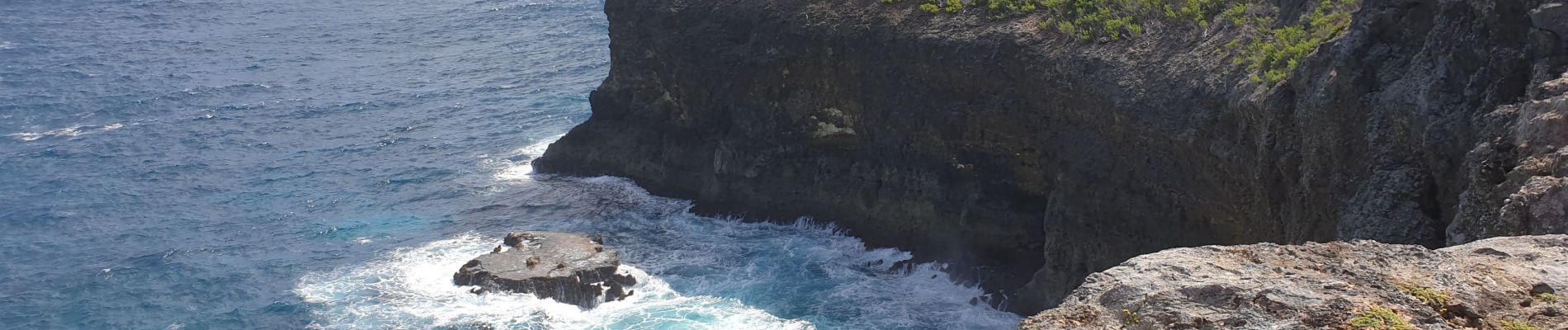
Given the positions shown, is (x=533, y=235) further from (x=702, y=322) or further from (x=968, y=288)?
(x=968, y=288)

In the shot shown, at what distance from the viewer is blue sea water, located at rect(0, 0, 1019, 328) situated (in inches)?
1545

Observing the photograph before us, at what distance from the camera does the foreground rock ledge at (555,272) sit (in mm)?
39156

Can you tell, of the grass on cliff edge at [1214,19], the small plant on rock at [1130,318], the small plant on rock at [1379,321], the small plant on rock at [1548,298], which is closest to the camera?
the small plant on rock at [1379,321]

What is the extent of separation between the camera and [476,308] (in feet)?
127

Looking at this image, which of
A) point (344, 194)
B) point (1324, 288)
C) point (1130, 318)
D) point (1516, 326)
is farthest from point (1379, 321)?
point (344, 194)

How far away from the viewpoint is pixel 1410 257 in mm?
12172

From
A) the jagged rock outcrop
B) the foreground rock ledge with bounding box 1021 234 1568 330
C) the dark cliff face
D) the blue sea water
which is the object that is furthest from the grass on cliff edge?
the foreground rock ledge with bounding box 1021 234 1568 330

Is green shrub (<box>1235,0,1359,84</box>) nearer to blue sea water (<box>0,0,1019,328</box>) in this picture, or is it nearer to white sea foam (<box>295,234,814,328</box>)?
blue sea water (<box>0,0,1019,328</box>)

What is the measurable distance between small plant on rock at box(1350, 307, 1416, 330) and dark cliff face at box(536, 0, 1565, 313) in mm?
9700

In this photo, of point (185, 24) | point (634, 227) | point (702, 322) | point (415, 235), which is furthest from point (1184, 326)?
point (185, 24)

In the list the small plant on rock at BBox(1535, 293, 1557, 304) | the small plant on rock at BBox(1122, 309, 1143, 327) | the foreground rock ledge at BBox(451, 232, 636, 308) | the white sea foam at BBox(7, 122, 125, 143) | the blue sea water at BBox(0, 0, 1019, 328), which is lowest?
the white sea foam at BBox(7, 122, 125, 143)

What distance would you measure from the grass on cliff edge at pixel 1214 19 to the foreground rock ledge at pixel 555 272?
11.2 meters

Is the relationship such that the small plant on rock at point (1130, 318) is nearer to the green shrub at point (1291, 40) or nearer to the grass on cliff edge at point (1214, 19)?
the green shrub at point (1291, 40)

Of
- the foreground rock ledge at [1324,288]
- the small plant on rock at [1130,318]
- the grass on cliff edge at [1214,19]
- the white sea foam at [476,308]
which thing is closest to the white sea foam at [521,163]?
the white sea foam at [476,308]
